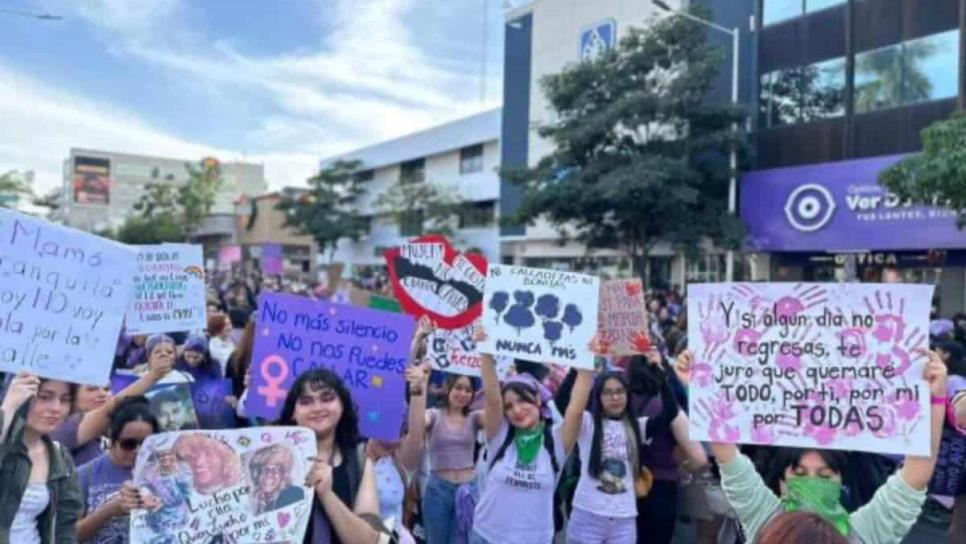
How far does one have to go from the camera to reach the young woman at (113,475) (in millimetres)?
3164

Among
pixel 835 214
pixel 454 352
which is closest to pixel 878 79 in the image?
pixel 835 214

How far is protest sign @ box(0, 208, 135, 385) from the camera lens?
3.14 metres

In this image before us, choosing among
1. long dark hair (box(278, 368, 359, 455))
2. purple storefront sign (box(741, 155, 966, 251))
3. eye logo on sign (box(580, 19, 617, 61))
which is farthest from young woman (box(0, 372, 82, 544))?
eye logo on sign (box(580, 19, 617, 61))

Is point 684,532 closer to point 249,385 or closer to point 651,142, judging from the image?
point 249,385

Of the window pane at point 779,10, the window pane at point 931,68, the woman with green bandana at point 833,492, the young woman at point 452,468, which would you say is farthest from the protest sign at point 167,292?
the window pane at point 779,10

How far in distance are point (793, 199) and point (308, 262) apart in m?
46.2

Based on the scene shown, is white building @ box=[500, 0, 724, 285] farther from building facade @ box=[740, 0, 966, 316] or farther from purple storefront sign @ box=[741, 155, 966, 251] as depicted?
building facade @ box=[740, 0, 966, 316]

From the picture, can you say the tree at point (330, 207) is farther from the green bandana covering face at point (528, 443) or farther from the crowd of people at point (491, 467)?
the green bandana covering face at point (528, 443)

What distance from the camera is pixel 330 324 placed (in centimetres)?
392

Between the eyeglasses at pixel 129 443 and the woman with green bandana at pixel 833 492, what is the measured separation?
2474 mm

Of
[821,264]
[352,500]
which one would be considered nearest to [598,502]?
[352,500]

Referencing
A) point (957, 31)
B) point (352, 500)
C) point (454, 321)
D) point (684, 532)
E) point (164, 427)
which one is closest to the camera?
point (352, 500)

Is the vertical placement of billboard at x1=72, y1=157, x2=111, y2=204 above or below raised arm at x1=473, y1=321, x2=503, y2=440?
above

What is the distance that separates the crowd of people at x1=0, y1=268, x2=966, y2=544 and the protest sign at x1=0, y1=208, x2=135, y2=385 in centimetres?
14
